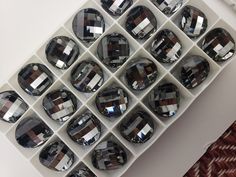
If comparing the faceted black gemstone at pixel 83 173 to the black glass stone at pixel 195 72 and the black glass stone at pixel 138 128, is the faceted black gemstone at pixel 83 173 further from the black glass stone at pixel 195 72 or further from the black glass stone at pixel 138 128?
the black glass stone at pixel 195 72

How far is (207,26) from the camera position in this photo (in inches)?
30.4

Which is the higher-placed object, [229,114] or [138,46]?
[138,46]

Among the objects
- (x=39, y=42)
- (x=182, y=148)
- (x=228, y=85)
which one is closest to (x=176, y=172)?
(x=182, y=148)

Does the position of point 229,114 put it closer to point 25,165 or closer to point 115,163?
point 115,163

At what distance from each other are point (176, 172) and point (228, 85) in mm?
159

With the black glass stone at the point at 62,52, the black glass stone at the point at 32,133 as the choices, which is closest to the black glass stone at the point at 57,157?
the black glass stone at the point at 32,133

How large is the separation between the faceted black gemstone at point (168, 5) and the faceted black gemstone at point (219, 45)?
0.06 meters

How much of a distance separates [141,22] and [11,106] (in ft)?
0.75

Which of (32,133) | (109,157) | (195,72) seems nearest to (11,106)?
(32,133)

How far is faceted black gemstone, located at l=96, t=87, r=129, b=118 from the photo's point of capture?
2.47 ft

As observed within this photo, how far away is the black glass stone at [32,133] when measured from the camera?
2.48ft

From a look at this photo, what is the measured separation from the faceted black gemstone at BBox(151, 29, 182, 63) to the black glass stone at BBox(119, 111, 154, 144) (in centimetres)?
9

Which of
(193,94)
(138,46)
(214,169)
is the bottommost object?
(214,169)

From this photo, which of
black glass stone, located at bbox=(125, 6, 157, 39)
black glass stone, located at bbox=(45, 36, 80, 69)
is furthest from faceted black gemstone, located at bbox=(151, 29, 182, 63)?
black glass stone, located at bbox=(45, 36, 80, 69)
